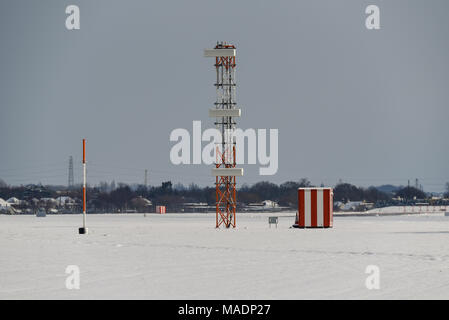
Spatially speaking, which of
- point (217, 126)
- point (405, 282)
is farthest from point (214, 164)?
point (405, 282)

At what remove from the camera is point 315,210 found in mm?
60062

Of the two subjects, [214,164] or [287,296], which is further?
[214,164]

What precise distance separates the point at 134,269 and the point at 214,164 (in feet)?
130

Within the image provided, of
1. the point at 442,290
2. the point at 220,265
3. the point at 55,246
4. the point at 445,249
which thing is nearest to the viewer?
the point at 442,290

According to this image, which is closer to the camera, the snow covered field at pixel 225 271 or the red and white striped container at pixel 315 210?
the snow covered field at pixel 225 271

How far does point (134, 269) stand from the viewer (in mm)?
22312

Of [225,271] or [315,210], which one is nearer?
[225,271]

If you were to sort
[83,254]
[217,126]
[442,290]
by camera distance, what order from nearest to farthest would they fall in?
1. [442,290]
2. [83,254]
3. [217,126]

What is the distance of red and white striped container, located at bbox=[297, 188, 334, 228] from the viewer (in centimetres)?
5938

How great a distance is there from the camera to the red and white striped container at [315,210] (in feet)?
195

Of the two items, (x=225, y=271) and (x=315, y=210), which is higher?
(x=315, y=210)

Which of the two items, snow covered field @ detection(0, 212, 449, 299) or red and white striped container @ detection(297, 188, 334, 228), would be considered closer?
snow covered field @ detection(0, 212, 449, 299)
